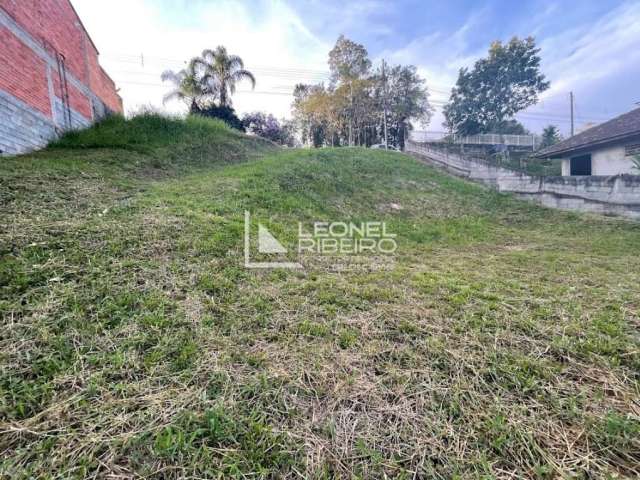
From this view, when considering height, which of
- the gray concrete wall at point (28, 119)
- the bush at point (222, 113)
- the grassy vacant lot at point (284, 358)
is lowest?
the grassy vacant lot at point (284, 358)

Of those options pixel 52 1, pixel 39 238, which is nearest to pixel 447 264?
pixel 39 238

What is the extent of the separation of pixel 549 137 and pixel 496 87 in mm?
5472

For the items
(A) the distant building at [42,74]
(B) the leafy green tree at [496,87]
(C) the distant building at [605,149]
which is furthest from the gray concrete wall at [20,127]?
(B) the leafy green tree at [496,87]

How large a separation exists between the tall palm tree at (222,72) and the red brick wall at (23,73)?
8.47 meters

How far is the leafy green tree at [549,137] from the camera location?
18828mm

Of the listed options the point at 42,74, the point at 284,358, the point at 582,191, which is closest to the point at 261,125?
the point at 42,74

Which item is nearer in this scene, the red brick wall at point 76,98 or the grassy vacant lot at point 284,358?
the grassy vacant lot at point 284,358

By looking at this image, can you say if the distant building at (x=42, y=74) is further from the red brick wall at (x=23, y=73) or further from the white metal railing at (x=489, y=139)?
the white metal railing at (x=489, y=139)

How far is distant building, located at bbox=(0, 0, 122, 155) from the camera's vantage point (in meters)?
4.82

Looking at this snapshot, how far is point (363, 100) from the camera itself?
806 inches

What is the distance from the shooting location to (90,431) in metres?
1.03

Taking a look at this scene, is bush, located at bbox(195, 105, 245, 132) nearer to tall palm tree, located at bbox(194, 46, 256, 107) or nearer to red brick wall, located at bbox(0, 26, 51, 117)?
tall palm tree, located at bbox(194, 46, 256, 107)

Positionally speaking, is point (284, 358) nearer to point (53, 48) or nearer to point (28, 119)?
point (28, 119)

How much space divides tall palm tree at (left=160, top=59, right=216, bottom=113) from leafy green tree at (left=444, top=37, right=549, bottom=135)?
739 inches
